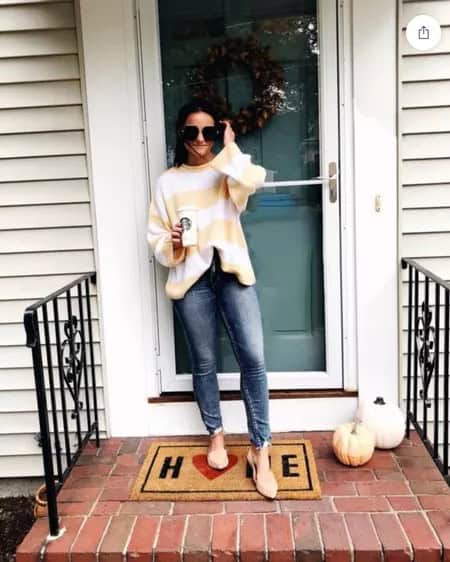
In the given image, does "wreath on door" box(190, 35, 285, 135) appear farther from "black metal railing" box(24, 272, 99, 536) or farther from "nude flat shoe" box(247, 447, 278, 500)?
"nude flat shoe" box(247, 447, 278, 500)

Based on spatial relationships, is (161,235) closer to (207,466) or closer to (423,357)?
(207,466)

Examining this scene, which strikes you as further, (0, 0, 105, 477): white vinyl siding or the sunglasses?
(0, 0, 105, 477): white vinyl siding

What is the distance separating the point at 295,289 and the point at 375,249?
16.1 inches

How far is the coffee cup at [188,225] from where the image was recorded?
2061 millimetres

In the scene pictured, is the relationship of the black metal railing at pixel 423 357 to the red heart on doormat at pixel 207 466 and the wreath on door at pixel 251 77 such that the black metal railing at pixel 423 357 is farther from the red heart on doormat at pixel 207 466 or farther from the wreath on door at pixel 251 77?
the wreath on door at pixel 251 77

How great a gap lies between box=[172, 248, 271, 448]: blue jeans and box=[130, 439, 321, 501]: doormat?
0.18m

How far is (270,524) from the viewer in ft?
6.53

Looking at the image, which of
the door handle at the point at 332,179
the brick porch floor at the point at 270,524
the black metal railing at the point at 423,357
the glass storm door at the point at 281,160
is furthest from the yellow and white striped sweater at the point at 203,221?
the brick porch floor at the point at 270,524

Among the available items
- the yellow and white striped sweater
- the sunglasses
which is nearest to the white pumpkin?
the yellow and white striped sweater

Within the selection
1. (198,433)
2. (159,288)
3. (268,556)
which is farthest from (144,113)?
(268,556)

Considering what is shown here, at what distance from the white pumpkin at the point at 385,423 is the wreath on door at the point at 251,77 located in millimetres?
1338

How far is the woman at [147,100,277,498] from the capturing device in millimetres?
2203

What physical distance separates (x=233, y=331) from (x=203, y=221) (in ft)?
1.46

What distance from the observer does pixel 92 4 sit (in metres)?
2.44
